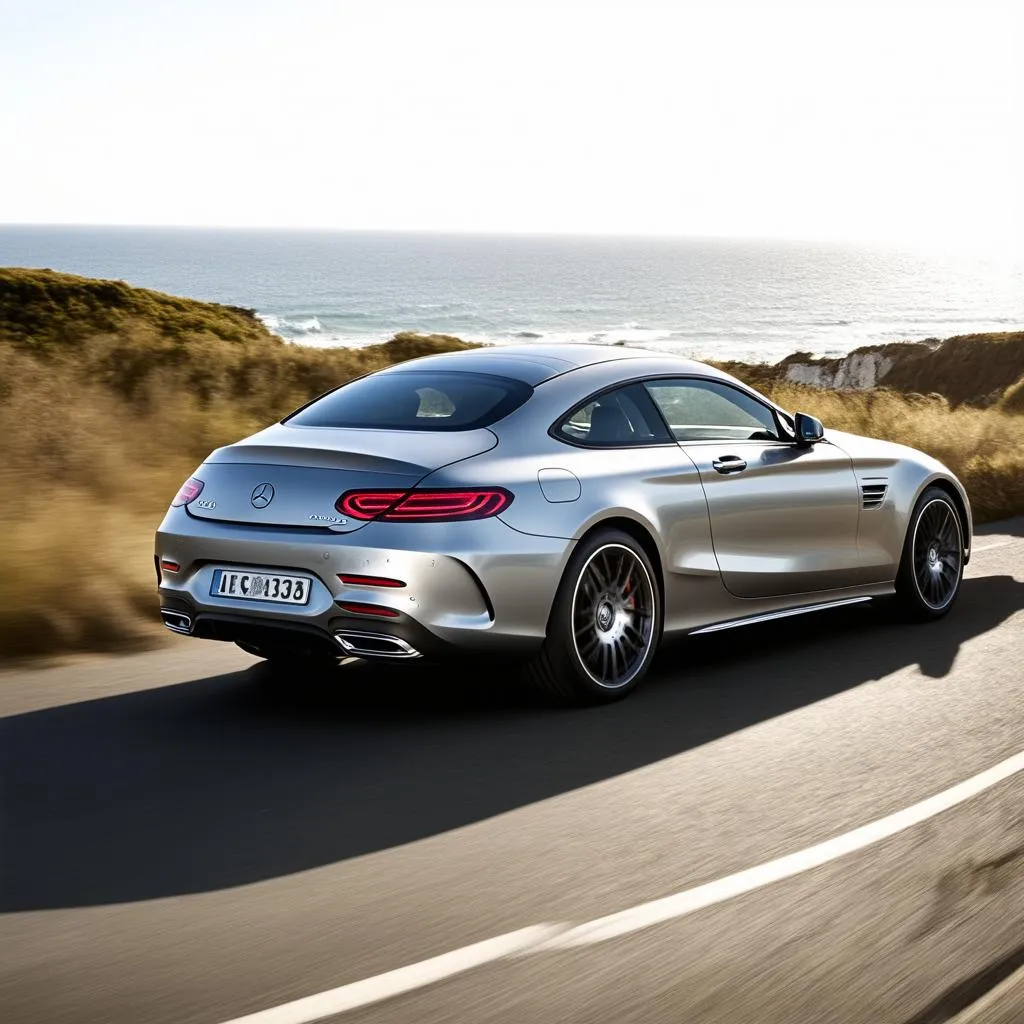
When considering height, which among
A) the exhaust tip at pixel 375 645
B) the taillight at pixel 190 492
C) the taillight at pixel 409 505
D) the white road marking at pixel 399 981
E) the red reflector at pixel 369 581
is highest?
the taillight at pixel 409 505

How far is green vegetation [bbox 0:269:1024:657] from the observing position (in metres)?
7.91

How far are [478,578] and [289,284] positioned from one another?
454 feet

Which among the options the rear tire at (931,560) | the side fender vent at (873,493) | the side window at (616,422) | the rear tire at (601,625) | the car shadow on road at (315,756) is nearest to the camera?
the car shadow on road at (315,756)

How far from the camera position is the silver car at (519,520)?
230 inches

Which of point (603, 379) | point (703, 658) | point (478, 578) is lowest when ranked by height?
point (703, 658)

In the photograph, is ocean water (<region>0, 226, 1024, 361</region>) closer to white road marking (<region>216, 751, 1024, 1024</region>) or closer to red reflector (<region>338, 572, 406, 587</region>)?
red reflector (<region>338, 572, 406, 587</region>)

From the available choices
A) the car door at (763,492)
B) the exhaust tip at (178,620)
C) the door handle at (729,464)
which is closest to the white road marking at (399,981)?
the exhaust tip at (178,620)

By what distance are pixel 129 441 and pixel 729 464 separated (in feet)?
17.7

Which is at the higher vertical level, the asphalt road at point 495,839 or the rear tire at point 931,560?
the rear tire at point 931,560

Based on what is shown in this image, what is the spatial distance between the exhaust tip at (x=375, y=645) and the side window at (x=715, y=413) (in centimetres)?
210

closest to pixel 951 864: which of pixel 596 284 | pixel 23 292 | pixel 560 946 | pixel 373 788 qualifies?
pixel 560 946

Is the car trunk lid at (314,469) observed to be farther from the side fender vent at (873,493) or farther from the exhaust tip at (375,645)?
the side fender vent at (873,493)

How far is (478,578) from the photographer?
5887mm

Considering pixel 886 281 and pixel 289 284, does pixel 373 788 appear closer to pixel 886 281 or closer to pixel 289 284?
pixel 289 284
